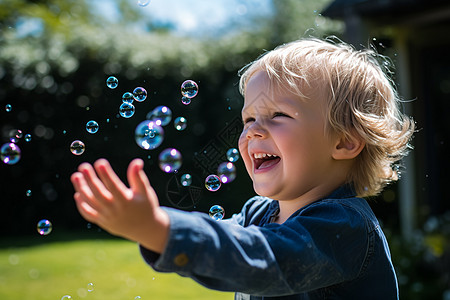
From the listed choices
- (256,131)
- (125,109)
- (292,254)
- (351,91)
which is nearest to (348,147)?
(351,91)

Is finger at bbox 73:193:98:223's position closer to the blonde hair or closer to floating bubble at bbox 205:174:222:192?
the blonde hair

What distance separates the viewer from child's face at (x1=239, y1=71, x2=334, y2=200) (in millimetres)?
1384

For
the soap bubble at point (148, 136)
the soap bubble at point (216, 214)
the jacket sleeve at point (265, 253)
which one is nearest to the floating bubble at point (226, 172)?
the soap bubble at point (216, 214)

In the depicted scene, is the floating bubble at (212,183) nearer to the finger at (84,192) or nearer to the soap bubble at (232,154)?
the soap bubble at (232,154)

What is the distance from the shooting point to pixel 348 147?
1479mm

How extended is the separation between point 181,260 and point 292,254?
0.25 m

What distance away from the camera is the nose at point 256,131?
1.40 meters

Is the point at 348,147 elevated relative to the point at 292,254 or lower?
elevated

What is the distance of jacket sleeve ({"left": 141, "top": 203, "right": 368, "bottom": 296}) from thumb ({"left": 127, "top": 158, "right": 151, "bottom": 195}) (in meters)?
0.10

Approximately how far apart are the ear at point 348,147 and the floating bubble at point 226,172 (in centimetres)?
64

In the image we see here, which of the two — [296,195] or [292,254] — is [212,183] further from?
[292,254]

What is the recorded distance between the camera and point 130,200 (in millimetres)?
914

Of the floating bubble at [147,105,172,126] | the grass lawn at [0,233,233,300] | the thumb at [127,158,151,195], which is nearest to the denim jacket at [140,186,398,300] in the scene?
the thumb at [127,158,151,195]

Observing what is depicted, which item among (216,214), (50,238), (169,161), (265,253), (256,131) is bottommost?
(50,238)
